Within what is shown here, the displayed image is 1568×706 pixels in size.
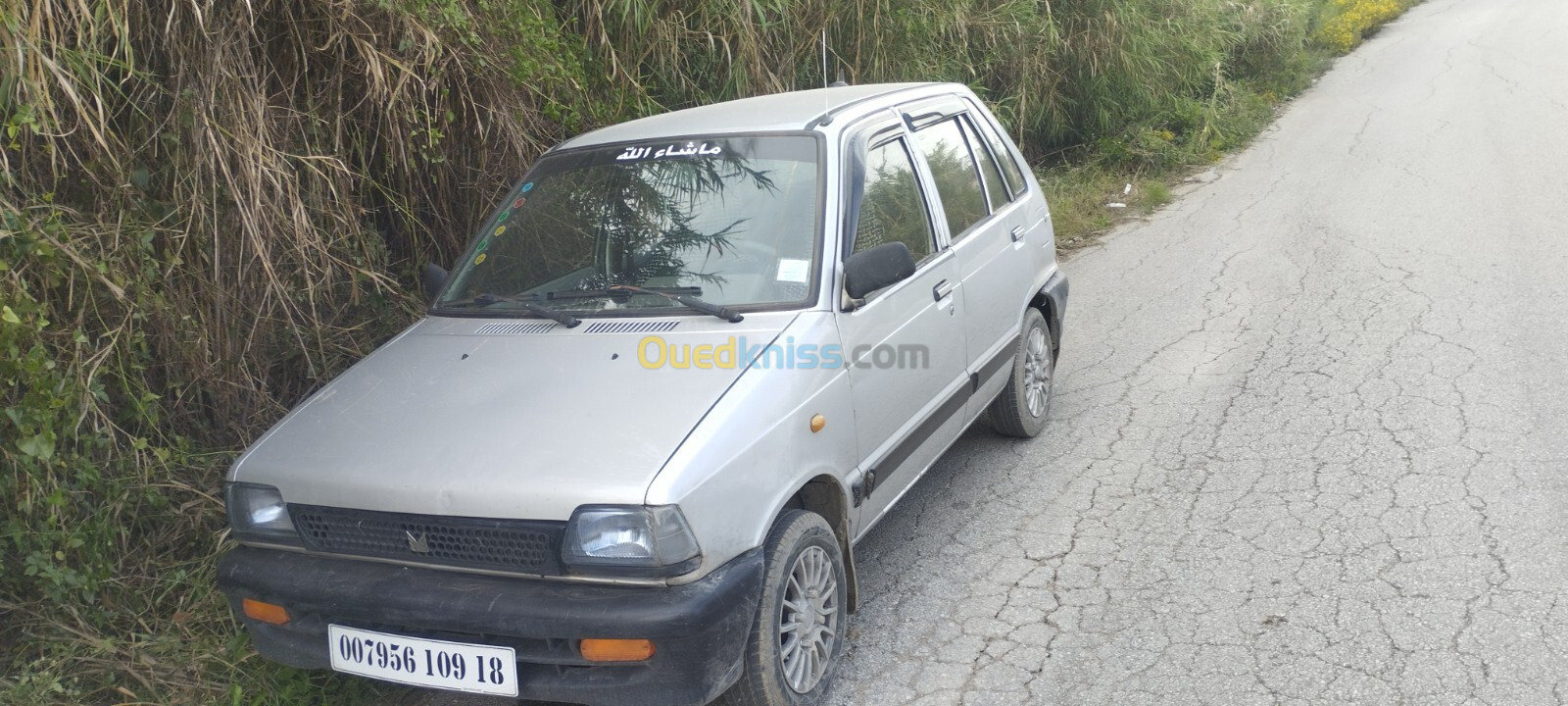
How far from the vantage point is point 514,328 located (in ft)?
12.1

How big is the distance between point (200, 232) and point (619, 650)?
2.49 meters

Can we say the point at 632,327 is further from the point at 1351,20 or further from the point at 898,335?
the point at 1351,20

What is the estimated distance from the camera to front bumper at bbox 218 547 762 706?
8.95ft

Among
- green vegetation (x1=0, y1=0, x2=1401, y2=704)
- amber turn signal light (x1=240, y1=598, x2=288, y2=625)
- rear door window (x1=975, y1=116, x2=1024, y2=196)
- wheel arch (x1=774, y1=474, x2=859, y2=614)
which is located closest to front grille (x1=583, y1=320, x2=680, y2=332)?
wheel arch (x1=774, y1=474, x2=859, y2=614)

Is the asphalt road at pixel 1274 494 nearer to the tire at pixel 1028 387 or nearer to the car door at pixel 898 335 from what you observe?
the tire at pixel 1028 387

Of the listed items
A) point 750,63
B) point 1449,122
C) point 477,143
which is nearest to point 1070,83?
point 1449,122

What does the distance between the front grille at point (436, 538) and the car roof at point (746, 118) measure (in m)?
1.77

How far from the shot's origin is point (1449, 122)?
1130cm

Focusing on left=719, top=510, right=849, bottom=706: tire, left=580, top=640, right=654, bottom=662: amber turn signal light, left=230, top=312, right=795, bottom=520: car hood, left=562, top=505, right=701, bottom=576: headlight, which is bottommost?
left=719, top=510, right=849, bottom=706: tire

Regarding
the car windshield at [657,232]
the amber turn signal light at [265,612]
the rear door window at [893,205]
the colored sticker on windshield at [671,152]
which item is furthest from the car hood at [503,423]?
the colored sticker on windshield at [671,152]

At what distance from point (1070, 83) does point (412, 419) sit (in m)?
8.96

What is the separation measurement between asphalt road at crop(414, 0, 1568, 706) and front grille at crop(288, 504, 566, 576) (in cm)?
75

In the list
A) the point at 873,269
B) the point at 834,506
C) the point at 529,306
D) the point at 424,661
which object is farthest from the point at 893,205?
the point at 424,661

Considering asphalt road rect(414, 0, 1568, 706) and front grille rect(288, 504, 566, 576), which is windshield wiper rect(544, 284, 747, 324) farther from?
asphalt road rect(414, 0, 1568, 706)
